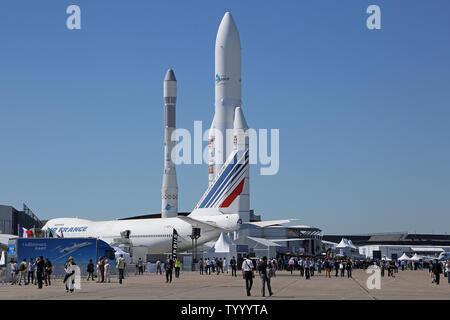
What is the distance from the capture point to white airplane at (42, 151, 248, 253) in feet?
183

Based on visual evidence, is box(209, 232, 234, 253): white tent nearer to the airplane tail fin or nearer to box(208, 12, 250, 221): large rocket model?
the airplane tail fin

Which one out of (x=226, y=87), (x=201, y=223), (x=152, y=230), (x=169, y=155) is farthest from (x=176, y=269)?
(x=169, y=155)

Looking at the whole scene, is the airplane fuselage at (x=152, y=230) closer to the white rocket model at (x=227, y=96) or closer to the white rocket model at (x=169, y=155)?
the white rocket model at (x=227, y=96)

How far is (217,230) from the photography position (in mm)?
57000

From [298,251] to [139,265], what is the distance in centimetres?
2377

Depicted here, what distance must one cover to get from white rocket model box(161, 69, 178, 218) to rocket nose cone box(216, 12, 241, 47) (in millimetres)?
9982

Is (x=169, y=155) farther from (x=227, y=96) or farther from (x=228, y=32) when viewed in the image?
(x=228, y=32)

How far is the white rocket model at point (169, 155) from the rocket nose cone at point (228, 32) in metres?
9.98

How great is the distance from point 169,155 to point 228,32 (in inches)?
645

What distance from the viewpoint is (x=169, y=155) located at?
77.9m

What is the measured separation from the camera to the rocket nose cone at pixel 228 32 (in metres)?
72.1

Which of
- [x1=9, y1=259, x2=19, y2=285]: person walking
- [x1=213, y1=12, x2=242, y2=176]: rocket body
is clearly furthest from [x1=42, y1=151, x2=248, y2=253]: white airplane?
[x1=9, y1=259, x2=19, y2=285]: person walking

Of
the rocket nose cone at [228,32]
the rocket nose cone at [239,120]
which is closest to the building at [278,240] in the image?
the rocket nose cone at [239,120]
